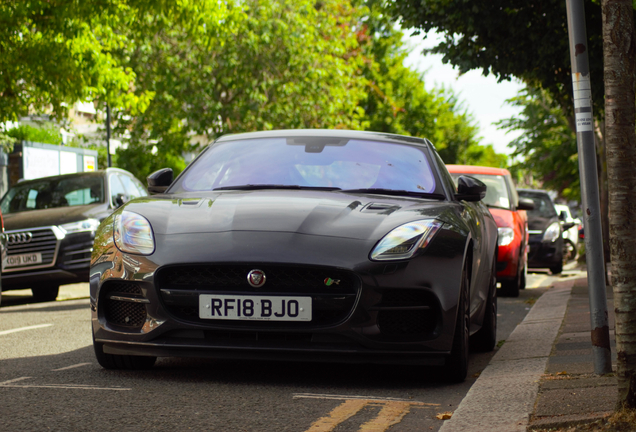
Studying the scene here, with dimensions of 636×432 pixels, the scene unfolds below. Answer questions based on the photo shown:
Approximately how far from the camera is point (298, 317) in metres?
4.70

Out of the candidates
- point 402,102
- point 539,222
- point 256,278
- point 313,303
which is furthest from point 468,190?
point 402,102

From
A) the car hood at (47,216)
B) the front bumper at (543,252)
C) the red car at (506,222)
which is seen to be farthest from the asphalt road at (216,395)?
the front bumper at (543,252)

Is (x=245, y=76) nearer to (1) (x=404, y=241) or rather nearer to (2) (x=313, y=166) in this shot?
(2) (x=313, y=166)

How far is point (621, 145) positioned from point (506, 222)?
8678mm

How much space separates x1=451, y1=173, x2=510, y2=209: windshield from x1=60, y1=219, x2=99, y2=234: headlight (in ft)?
15.6

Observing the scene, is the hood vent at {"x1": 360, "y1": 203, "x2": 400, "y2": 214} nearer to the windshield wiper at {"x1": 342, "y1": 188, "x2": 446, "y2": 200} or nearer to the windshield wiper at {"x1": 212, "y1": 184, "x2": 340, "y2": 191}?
the windshield wiper at {"x1": 342, "y1": 188, "x2": 446, "y2": 200}

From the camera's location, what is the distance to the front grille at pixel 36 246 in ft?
38.0

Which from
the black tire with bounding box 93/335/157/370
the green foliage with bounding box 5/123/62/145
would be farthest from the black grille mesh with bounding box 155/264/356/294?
the green foliage with bounding box 5/123/62/145

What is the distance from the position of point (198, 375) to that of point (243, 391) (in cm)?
56

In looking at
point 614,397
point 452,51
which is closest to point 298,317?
point 614,397

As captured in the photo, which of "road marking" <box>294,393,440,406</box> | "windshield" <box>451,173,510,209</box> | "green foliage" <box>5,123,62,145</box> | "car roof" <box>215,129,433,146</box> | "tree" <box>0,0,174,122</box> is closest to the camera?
"road marking" <box>294,393,440,406</box>

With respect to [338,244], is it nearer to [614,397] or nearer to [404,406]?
[404,406]

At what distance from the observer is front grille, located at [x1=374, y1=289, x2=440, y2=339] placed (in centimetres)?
474

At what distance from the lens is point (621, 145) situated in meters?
4.06
